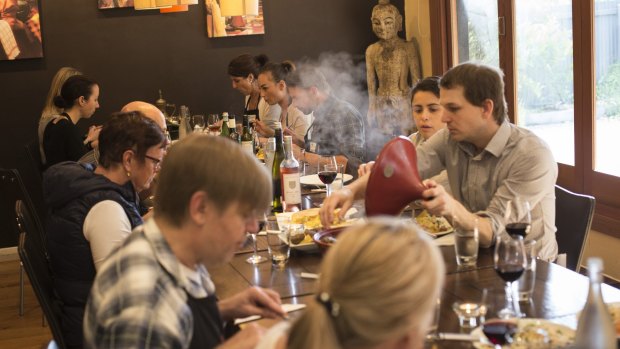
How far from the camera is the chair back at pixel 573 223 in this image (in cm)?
298

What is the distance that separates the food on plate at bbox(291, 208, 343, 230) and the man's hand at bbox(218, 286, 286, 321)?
0.99 m

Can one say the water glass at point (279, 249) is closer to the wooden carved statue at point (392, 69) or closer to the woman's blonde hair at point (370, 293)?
the woman's blonde hair at point (370, 293)

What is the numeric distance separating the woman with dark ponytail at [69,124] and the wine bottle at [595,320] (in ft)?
14.2

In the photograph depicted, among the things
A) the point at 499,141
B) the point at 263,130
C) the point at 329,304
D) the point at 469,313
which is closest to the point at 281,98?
the point at 263,130

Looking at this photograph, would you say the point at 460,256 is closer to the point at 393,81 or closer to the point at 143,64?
the point at 393,81

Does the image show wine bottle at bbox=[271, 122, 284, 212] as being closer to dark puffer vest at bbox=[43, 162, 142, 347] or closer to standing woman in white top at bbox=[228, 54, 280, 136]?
dark puffer vest at bbox=[43, 162, 142, 347]

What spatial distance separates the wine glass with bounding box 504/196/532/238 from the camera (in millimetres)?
2424

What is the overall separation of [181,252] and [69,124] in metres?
4.26

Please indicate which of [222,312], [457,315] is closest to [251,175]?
[222,312]

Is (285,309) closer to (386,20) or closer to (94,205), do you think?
(94,205)

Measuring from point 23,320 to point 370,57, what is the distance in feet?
11.6

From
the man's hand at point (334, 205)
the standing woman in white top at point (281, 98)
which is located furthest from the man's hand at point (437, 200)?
the standing woman in white top at point (281, 98)

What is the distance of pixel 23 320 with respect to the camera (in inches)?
199

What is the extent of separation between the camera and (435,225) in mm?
2906
